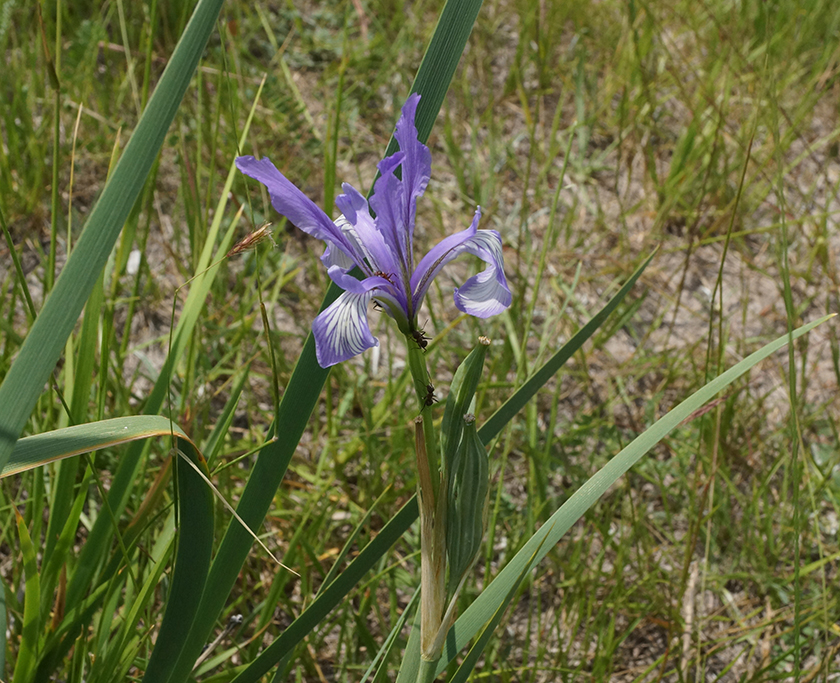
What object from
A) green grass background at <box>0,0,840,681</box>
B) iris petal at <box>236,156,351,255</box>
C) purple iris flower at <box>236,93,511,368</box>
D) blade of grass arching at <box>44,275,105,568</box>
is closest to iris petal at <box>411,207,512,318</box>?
purple iris flower at <box>236,93,511,368</box>

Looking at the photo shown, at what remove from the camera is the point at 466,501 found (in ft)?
2.40

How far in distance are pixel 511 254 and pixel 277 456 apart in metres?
1.54

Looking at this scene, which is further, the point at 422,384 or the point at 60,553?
the point at 60,553

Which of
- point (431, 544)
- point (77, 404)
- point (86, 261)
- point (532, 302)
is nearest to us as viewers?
point (86, 261)

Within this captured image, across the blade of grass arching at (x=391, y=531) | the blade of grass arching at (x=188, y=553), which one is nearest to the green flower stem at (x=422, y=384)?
the blade of grass arching at (x=391, y=531)

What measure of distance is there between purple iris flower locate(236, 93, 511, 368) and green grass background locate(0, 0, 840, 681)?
30 cm

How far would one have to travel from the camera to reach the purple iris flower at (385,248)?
0.67m

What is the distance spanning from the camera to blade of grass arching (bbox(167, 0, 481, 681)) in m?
0.79

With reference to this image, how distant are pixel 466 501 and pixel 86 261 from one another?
0.44 metres

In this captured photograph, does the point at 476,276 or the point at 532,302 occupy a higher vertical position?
the point at 532,302

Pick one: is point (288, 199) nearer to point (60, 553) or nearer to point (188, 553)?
point (188, 553)

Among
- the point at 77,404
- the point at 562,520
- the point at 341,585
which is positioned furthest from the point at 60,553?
the point at 562,520

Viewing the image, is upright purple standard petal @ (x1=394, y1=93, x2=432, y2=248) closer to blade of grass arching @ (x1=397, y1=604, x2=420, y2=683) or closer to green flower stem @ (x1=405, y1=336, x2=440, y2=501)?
green flower stem @ (x1=405, y1=336, x2=440, y2=501)

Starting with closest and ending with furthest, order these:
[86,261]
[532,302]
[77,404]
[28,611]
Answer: [86,261] → [28,611] → [77,404] → [532,302]
